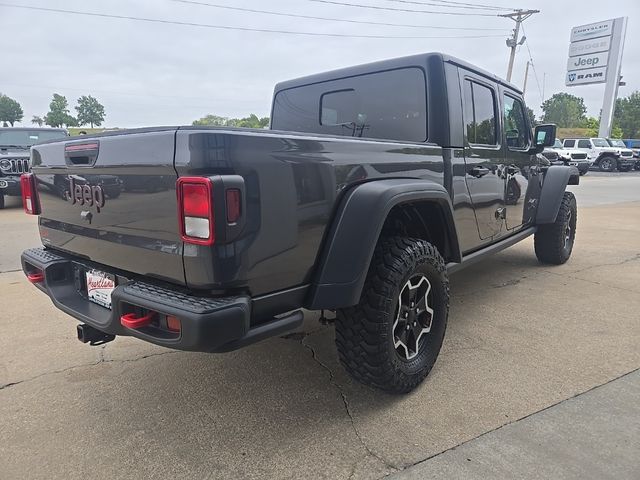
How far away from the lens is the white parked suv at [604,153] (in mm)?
28094

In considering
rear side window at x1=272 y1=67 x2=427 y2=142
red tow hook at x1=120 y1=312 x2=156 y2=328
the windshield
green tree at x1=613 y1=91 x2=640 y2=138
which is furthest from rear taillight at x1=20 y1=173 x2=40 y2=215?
green tree at x1=613 y1=91 x2=640 y2=138

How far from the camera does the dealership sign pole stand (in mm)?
35938

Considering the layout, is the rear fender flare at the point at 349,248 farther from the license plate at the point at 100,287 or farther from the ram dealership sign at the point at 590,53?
the ram dealership sign at the point at 590,53

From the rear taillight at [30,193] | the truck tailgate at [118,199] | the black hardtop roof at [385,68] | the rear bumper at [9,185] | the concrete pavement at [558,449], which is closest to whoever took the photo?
the truck tailgate at [118,199]

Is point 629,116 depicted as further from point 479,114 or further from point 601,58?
point 479,114

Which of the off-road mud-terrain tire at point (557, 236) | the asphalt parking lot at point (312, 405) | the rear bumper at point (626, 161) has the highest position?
the off-road mud-terrain tire at point (557, 236)

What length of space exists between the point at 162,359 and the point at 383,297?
1625mm

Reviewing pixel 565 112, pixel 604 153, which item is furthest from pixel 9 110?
pixel 565 112

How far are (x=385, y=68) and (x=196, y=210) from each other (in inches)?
84.1

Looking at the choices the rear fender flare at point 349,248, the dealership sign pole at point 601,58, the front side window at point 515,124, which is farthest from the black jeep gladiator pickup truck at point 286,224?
the dealership sign pole at point 601,58

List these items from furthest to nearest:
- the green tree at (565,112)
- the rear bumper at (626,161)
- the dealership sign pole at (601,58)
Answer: the green tree at (565,112)
the dealership sign pole at (601,58)
the rear bumper at (626,161)

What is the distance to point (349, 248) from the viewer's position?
2.23 meters

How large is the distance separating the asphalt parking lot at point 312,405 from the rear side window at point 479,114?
1414 millimetres

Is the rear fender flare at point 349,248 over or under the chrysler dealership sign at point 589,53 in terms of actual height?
under
